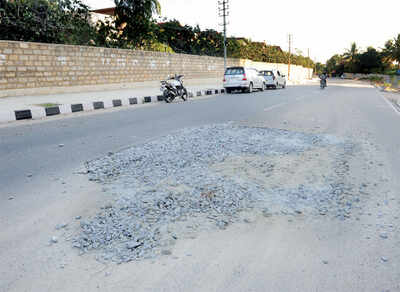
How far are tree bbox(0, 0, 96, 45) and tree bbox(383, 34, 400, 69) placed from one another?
72.1 metres

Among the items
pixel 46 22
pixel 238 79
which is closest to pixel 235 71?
pixel 238 79

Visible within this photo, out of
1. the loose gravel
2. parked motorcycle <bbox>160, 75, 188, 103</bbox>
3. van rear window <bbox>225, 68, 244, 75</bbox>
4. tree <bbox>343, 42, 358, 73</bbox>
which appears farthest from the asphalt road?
tree <bbox>343, 42, 358, 73</bbox>

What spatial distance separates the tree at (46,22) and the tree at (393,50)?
7208cm

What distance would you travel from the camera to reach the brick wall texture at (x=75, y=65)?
1264 cm

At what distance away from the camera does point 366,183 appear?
3785mm

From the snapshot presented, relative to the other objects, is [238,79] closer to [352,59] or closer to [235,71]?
[235,71]

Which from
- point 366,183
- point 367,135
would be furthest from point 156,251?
point 367,135

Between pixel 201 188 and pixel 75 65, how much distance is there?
1406cm

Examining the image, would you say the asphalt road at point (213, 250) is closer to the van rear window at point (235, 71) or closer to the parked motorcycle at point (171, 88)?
the parked motorcycle at point (171, 88)

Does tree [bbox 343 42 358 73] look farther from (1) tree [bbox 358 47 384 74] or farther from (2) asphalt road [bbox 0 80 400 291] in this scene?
(2) asphalt road [bbox 0 80 400 291]

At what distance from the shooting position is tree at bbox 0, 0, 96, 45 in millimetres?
14047

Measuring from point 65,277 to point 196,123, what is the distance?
20.4ft

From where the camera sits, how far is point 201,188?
11.2ft

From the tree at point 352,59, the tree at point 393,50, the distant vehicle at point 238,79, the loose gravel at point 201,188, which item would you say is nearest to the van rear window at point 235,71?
the distant vehicle at point 238,79
